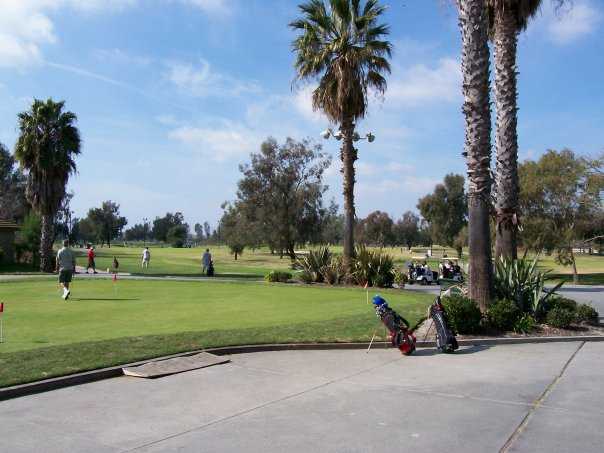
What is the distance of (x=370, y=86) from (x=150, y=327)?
17.7 metres

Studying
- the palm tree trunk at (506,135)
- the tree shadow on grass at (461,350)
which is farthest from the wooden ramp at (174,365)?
the palm tree trunk at (506,135)

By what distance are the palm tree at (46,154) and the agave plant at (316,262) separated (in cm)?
2014

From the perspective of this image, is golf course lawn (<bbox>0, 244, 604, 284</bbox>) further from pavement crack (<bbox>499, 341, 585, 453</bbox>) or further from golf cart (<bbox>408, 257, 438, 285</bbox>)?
pavement crack (<bbox>499, 341, 585, 453</bbox>)

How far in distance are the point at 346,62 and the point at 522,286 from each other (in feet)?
49.8

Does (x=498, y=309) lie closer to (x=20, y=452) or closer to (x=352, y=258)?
(x=20, y=452)

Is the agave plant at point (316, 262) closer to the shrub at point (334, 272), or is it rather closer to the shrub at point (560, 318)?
the shrub at point (334, 272)

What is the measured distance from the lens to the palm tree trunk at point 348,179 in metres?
26.0

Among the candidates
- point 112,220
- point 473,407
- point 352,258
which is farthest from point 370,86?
point 112,220

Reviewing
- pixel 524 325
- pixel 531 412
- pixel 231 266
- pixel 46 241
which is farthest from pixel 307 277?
pixel 231 266

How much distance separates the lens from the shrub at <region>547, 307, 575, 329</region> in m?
12.3

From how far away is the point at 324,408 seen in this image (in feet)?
21.9

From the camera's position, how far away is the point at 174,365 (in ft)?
28.8

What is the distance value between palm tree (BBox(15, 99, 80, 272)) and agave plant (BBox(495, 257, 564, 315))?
32.1m

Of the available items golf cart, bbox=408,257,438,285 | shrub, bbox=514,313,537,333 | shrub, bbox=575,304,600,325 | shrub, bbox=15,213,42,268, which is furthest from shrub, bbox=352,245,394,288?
shrub, bbox=15,213,42,268
